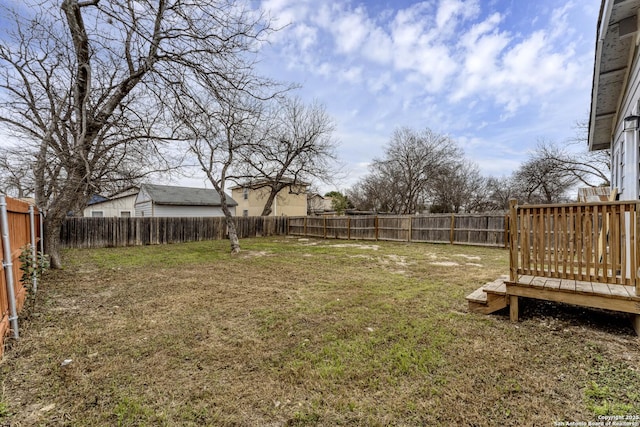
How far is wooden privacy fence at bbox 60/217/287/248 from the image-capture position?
36.9ft

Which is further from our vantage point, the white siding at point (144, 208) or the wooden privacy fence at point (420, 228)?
the white siding at point (144, 208)

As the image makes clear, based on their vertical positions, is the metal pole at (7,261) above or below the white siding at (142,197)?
below

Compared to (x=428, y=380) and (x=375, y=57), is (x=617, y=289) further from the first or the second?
(x=375, y=57)

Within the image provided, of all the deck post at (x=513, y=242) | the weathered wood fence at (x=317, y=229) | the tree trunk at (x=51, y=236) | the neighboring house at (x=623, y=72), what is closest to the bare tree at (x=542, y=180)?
the weathered wood fence at (x=317, y=229)

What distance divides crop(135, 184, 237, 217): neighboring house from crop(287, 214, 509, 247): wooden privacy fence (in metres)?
9.39

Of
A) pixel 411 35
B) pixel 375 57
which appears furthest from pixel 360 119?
pixel 411 35

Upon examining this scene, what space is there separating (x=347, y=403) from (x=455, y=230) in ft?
38.3

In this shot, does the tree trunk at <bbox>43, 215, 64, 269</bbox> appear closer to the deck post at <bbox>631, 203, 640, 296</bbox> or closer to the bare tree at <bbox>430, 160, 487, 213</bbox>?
the deck post at <bbox>631, 203, 640, 296</bbox>

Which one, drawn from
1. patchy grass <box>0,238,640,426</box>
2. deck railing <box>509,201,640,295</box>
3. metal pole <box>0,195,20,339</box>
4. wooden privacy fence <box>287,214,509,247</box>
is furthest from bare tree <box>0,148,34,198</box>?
wooden privacy fence <box>287,214,509,247</box>

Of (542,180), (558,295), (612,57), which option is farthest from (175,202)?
(542,180)

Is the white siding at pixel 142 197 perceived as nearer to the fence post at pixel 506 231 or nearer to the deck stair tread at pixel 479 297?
the fence post at pixel 506 231

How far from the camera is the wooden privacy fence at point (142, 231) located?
36.9 feet

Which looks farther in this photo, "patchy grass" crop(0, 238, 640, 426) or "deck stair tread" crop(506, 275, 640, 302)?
"deck stair tread" crop(506, 275, 640, 302)

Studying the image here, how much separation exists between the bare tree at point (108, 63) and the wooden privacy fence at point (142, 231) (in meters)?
5.64
